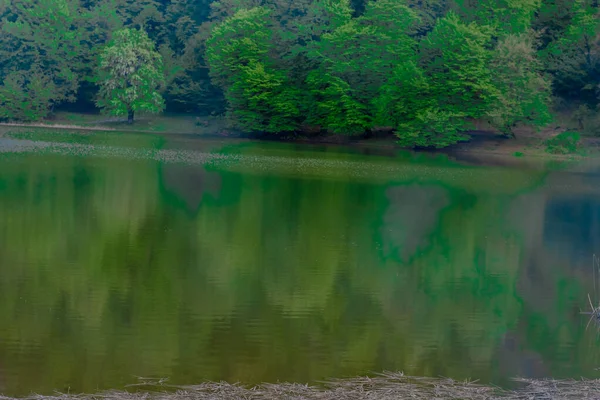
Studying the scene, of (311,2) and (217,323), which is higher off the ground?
(311,2)

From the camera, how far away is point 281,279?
39.1 ft

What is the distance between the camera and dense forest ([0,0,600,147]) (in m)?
40.8

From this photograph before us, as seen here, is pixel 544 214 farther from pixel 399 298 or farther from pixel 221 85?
pixel 221 85

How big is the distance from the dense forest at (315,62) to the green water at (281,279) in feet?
57.0

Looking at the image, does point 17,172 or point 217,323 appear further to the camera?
point 17,172

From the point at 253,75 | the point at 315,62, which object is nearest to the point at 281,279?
the point at 253,75

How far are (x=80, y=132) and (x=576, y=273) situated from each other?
34.8m

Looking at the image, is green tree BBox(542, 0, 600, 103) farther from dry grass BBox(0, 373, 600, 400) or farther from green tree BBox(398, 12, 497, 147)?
dry grass BBox(0, 373, 600, 400)

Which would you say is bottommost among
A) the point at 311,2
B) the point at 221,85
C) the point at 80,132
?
the point at 80,132

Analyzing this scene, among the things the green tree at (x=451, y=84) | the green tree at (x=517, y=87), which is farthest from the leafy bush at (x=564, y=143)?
the green tree at (x=451, y=84)

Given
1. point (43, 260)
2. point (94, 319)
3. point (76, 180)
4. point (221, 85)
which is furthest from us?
point (221, 85)

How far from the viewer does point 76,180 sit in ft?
72.5

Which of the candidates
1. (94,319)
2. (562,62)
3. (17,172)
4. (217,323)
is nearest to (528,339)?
(217,323)

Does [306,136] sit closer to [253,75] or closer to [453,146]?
[253,75]
